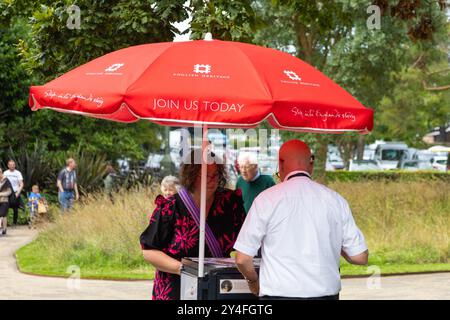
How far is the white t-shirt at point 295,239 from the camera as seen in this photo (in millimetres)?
4875

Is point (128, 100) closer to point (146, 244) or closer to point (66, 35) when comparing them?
point (146, 244)

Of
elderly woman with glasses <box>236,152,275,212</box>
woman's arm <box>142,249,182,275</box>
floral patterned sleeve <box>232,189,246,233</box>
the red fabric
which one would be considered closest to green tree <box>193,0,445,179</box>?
elderly woman with glasses <box>236,152,275,212</box>

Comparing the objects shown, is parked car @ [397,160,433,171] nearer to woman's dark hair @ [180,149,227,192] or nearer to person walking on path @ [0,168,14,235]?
person walking on path @ [0,168,14,235]

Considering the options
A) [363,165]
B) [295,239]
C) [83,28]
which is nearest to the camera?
[295,239]

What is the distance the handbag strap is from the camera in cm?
562

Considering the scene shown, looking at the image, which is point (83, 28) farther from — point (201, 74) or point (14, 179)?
point (14, 179)

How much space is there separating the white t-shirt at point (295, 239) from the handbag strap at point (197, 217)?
0.69 metres

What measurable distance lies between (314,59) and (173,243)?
27461mm

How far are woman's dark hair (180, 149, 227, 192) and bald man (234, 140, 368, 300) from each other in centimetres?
79

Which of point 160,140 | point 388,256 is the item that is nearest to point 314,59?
point 388,256

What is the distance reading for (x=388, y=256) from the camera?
14.4 metres

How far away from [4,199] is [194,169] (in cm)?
1552

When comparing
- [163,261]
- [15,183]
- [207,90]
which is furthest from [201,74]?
[15,183]

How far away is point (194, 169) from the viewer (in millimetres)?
5684
